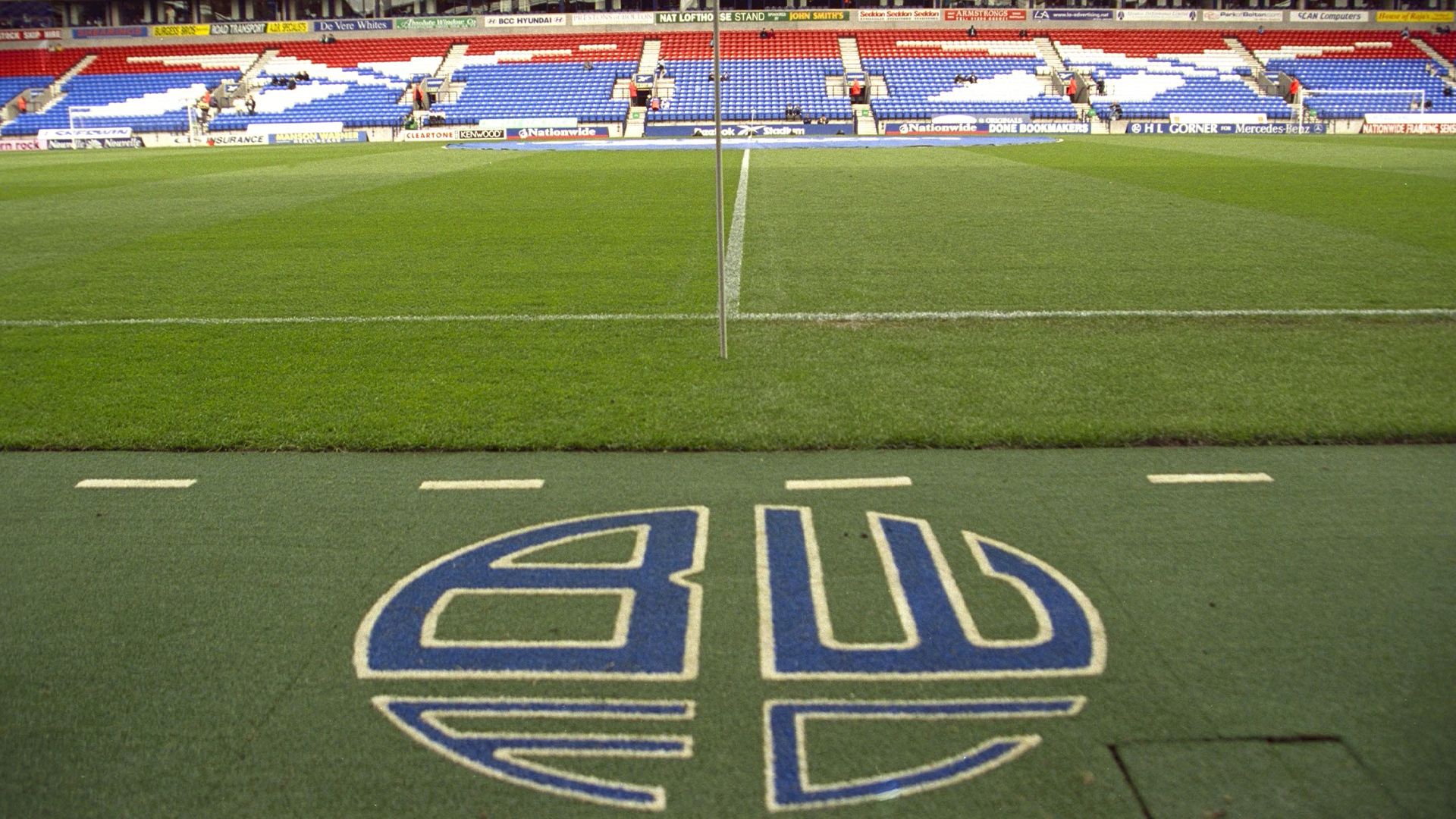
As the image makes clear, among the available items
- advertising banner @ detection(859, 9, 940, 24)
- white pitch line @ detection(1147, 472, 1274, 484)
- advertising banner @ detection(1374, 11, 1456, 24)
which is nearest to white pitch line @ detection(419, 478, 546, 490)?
white pitch line @ detection(1147, 472, 1274, 484)

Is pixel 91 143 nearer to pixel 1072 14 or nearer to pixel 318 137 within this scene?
pixel 318 137

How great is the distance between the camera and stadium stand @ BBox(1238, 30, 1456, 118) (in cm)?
4484

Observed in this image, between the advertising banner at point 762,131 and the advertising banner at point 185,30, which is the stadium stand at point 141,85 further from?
the advertising banner at point 762,131

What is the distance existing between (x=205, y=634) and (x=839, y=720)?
242 cm

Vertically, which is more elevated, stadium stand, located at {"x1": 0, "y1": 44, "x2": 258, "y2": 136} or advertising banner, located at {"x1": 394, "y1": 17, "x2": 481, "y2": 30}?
advertising banner, located at {"x1": 394, "y1": 17, "x2": 481, "y2": 30}

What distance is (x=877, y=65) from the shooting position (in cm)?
5078

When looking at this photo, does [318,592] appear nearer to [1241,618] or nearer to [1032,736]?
[1032,736]

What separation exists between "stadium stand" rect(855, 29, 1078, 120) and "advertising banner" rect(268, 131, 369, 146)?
23.2 meters

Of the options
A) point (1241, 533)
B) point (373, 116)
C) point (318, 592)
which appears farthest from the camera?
point (373, 116)

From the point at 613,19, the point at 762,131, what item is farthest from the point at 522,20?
the point at 762,131

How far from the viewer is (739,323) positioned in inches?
338

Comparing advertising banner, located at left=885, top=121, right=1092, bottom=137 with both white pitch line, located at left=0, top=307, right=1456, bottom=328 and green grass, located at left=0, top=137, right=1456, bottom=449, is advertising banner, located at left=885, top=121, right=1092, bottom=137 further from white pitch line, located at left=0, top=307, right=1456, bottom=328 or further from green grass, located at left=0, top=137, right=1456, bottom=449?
white pitch line, located at left=0, top=307, right=1456, bottom=328

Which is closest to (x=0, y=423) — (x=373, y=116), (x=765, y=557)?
(x=765, y=557)

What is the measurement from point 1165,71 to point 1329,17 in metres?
A: 13.2
